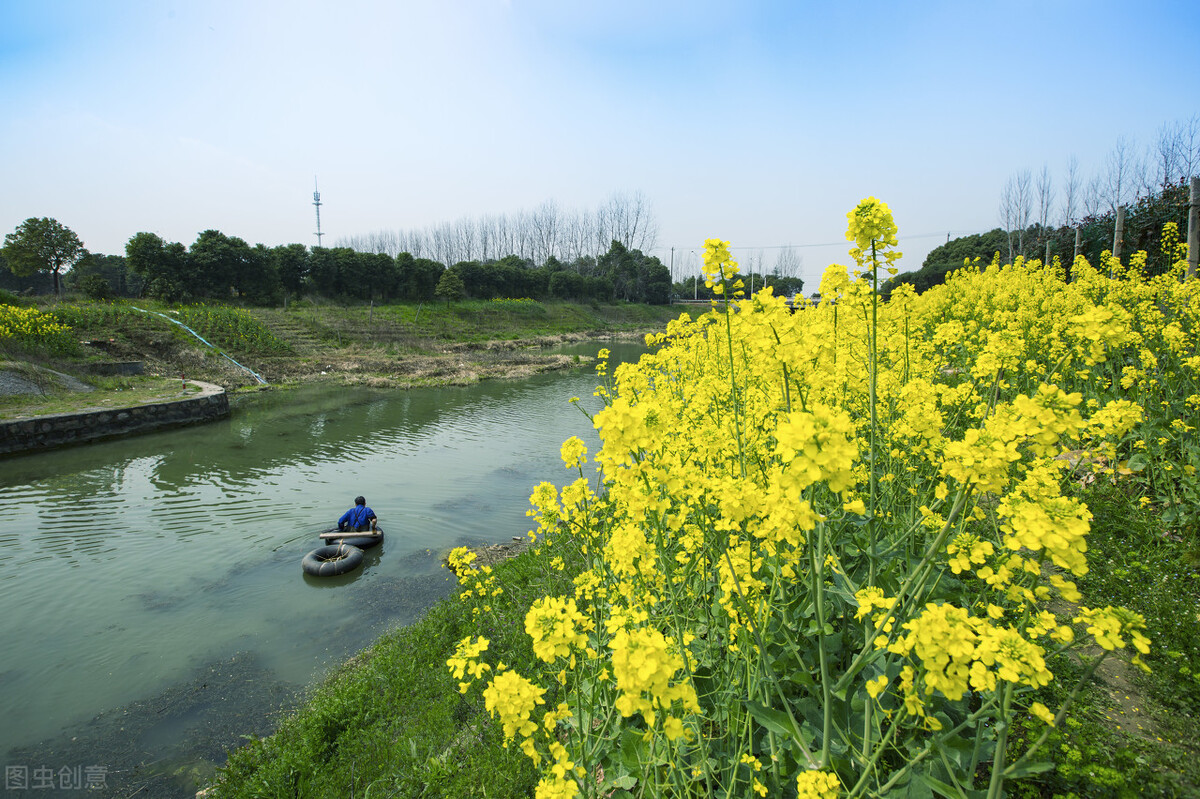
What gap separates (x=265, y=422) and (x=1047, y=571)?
1786 cm

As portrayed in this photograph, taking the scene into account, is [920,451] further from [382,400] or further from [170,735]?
[382,400]

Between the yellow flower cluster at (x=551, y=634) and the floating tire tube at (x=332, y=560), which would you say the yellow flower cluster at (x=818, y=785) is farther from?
the floating tire tube at (x=332, y=560)

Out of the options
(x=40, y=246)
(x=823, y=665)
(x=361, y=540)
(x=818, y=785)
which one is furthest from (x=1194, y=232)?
(x=40, y=246)

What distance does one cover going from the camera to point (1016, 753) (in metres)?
2.32

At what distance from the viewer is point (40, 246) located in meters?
27.0

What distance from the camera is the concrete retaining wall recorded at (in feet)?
40.3

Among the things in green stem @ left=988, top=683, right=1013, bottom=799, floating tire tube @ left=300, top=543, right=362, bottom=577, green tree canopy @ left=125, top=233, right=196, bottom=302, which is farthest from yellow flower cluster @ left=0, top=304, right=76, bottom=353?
green stem @ left=988, top=683, right=1013, bottom=799

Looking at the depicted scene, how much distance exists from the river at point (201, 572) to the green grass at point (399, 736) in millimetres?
694

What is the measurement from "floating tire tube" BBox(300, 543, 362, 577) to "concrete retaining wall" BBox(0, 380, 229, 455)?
10.3 metres

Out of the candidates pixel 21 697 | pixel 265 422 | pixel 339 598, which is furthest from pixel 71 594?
pixel 265 422

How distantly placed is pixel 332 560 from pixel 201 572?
1848 millimetres

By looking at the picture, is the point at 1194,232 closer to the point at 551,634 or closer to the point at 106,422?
the point at 551,634

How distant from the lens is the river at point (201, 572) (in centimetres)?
488

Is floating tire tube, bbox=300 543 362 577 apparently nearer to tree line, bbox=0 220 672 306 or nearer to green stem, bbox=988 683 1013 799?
green stem, bbox=988 683 1013 799
